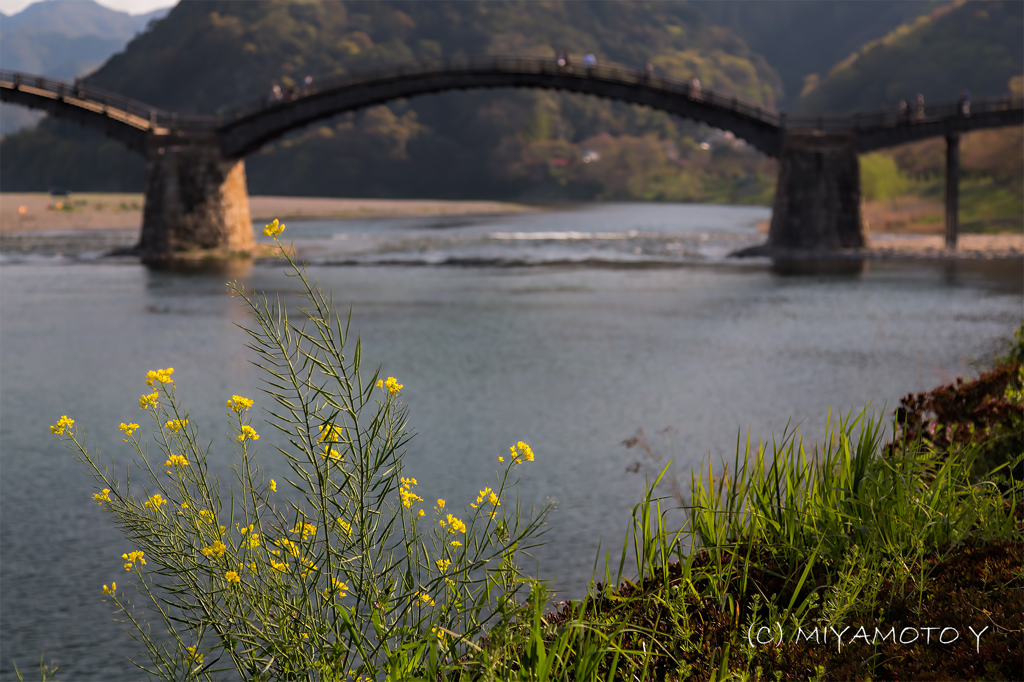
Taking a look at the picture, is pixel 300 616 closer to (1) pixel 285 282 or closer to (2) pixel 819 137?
(1) pixel 285 282

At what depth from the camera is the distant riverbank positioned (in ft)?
326

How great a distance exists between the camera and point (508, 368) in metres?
22.2

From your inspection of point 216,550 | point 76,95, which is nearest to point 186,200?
point 76,95

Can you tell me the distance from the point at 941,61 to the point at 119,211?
129 metres

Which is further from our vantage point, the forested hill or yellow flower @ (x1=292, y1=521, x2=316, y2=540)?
the forested hill

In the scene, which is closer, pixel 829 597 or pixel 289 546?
pixel 289 546

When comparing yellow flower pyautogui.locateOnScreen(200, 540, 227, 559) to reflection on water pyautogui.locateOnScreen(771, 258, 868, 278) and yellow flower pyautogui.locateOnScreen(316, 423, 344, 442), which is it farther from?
reflection on water pyautogui.locateOnScreen(771, 258, 868, 278)

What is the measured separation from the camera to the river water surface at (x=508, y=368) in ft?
35.3

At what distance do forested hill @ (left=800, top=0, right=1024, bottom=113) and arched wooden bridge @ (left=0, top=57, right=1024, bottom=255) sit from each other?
110560mm

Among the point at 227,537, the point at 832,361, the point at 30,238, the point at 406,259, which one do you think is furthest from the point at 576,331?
the point at 30,238

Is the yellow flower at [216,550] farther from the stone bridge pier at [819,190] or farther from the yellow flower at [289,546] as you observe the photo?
the stone bridge pier at [819,190]

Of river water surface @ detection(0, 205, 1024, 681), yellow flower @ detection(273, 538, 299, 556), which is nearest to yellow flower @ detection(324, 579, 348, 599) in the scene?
yellow flower @ detection(273, 538, 299, 556)

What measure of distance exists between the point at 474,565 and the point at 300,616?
0.90m

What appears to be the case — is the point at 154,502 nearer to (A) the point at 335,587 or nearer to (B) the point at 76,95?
(A) the point at 335,587
